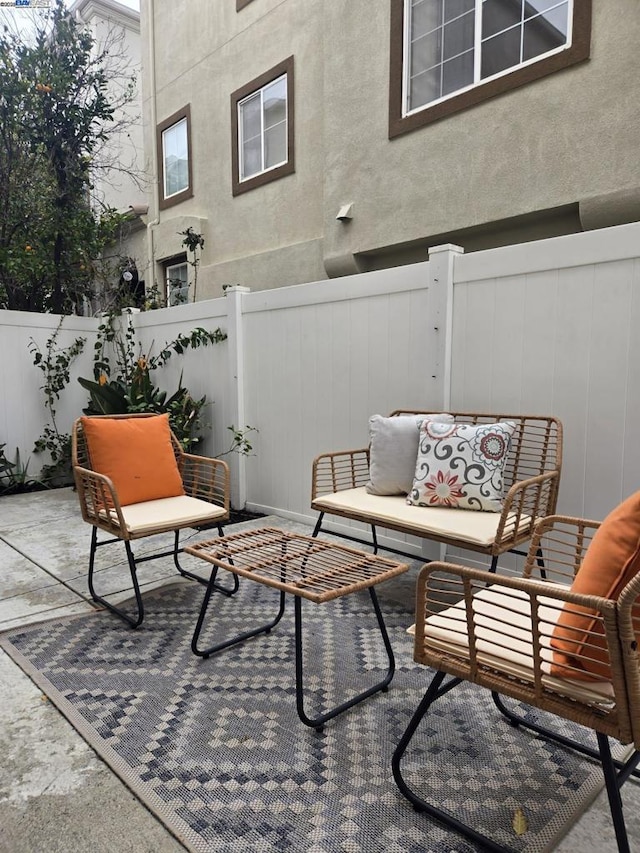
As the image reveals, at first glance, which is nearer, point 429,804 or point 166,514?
point 429,804

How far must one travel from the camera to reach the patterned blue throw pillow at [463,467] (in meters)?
2.59

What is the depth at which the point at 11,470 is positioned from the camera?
5.32 meters

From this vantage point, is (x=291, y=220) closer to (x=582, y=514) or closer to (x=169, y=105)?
(x=169, y=105)

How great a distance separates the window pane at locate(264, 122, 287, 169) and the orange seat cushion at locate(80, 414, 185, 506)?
15.1ft

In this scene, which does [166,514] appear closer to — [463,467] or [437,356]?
[463,467]

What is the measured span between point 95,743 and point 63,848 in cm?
37

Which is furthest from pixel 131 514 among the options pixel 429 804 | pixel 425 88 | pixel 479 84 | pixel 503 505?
pixel 425 88

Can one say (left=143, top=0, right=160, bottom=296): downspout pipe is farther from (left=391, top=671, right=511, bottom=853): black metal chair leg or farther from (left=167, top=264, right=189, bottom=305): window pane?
(left=391, top=671, right=511, bottom=853): black metal chair leg

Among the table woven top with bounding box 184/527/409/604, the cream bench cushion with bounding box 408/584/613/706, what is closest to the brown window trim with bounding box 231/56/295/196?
the table woven top with bounding box 184/527/409/604

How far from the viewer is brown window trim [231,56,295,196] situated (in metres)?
6.16

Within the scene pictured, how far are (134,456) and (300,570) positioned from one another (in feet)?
4.34

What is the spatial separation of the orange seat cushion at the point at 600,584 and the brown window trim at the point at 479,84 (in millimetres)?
3890

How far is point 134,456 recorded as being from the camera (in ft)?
9.46

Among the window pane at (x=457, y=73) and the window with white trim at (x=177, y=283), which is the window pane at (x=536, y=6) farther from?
the window with white trim at (x=177, y=283)
